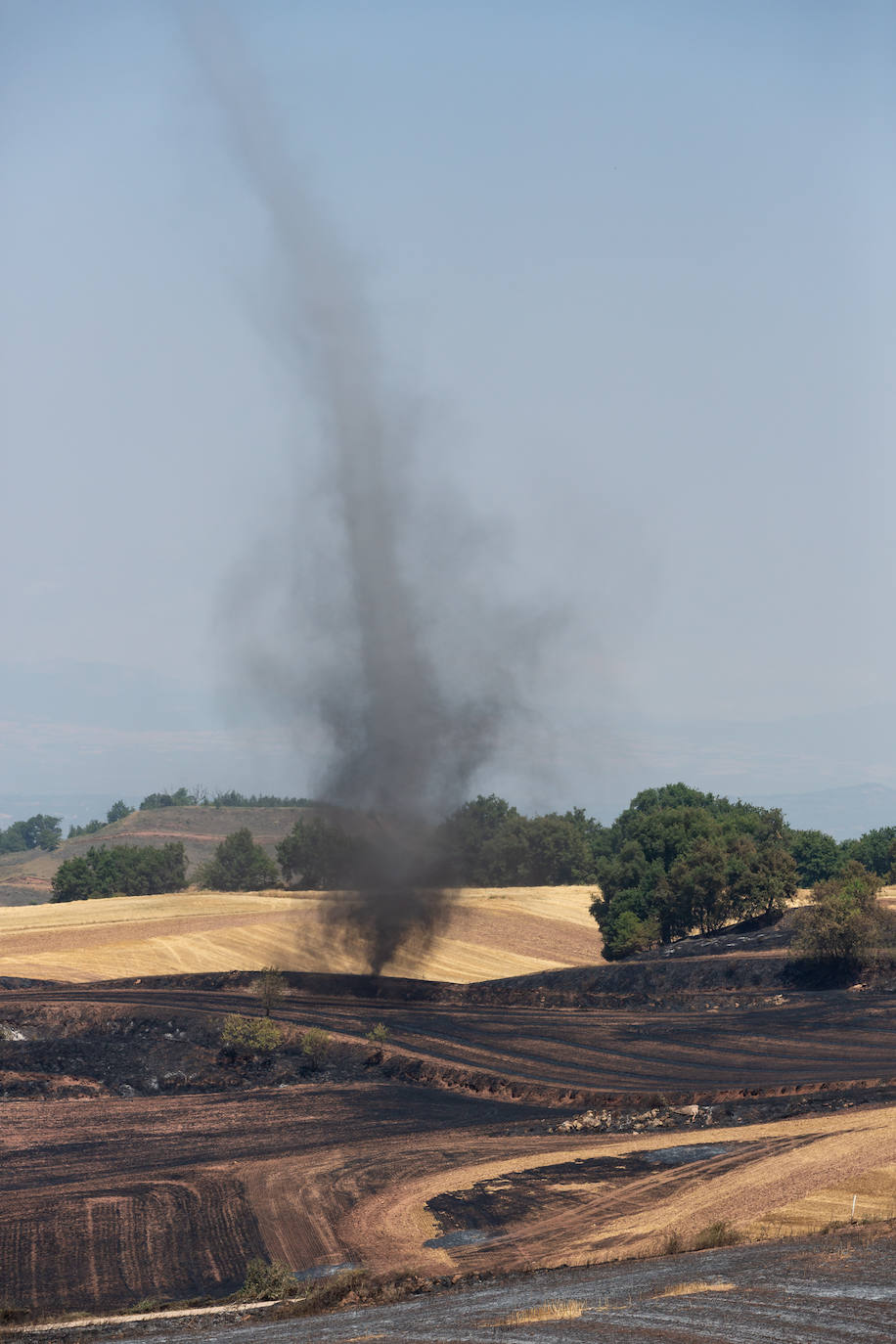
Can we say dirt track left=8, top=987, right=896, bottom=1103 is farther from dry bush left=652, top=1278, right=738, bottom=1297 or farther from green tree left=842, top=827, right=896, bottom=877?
green tree left=842, top=827, right=896, bottom=877

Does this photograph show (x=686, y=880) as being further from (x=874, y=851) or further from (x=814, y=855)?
(x=874, y=851)

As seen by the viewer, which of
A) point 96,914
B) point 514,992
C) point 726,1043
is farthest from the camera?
point 96,914

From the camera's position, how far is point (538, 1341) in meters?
20.9

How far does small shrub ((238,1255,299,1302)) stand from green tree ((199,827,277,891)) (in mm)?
115496

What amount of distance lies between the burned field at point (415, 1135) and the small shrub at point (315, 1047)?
0.35 meters

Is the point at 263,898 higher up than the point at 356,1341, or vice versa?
the point at 263,898

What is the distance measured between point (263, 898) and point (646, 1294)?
89806 mm

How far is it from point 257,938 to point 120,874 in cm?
5619

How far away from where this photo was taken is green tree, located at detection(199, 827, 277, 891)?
145 metres

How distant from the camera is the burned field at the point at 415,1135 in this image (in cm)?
2995

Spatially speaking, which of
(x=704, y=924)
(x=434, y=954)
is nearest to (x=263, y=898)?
(x=434, y=954)

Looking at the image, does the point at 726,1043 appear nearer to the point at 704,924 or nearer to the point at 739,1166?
the point at 739,1166

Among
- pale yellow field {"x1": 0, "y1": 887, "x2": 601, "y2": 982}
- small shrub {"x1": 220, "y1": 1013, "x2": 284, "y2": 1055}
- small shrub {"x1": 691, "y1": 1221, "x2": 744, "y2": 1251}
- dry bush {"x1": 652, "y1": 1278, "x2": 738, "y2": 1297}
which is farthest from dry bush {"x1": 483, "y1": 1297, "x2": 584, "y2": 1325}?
pale yellow field {"x1": 0, "y1": 887, "x2": 601, "y2": 982}

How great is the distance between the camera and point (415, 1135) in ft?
135
